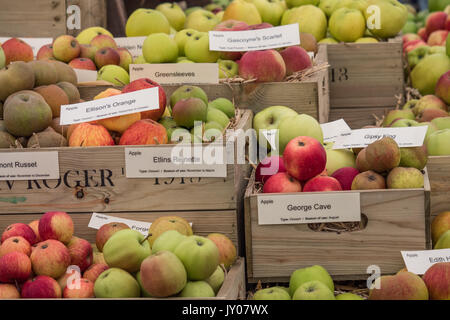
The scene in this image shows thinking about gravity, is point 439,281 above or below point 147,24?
below

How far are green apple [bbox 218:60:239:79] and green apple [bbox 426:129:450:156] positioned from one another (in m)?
0.84

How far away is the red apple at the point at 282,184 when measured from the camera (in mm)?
1907

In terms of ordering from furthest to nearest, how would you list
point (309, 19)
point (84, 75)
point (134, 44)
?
point (309, 19)
point (134, 44)
point (84, 75)

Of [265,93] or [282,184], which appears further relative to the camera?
[265,93]

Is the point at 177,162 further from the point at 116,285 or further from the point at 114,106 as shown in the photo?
the point at 116,285

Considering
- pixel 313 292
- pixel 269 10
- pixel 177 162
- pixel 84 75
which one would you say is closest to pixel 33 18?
pixel 84 75

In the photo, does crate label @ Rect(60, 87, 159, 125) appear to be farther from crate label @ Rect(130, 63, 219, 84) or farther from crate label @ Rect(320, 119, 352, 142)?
crate label @ Rect(320, 119, 352, 142)

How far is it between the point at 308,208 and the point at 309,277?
21 cm

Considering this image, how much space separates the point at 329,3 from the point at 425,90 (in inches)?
27.9

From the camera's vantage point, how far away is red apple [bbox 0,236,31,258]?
1.61 meters

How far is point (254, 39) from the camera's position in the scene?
8.84ft

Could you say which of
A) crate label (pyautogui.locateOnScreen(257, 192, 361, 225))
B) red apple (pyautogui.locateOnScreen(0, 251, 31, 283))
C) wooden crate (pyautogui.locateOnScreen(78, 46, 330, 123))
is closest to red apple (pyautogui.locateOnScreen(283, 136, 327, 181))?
crate label (pyautogui.locateOnScreen(257, 192, 361, 225))
